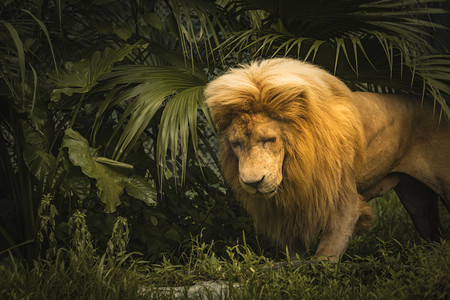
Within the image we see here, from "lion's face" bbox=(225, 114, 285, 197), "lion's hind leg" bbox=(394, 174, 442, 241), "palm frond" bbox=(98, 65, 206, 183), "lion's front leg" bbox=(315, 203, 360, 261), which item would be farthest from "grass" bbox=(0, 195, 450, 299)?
"lion's hind leg" bbox=(394, 174, 442, 241)

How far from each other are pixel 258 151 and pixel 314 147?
329 millimetres

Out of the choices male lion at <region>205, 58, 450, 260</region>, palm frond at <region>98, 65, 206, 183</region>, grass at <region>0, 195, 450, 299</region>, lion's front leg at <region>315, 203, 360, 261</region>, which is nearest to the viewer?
grass at <region>0, 195, 450, 299</region>

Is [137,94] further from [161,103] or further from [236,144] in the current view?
[236,144]

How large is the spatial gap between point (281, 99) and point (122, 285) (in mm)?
1202

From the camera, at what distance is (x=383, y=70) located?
4.13 metres

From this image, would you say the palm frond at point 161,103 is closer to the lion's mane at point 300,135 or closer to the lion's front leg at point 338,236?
the lion's mane at point 300,135

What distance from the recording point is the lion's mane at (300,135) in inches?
134

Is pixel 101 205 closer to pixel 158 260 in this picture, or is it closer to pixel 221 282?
pixel 158 260

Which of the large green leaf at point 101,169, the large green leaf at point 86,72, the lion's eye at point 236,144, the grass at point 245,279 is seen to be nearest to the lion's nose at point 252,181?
the lion's eye at point 236,144

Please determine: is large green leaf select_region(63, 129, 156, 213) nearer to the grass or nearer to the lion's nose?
the grass

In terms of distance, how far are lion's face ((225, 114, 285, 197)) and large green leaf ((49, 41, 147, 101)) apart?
778mm

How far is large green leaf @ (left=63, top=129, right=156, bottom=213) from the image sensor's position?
3.41 m

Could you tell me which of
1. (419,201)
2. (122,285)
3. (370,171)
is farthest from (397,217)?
(122,285)

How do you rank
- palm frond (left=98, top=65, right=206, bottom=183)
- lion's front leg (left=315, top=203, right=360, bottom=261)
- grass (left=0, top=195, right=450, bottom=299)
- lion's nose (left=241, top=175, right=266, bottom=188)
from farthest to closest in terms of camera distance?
lion's front leg (left=315, top=203, right=360, bottom=261) → palm frond (left=98, top=65, right=206, bottom=183) → lion's nose (left=241, top=175, right=266, bottom=188) → grass (left=0, top=195, right=450, bottom=299)
